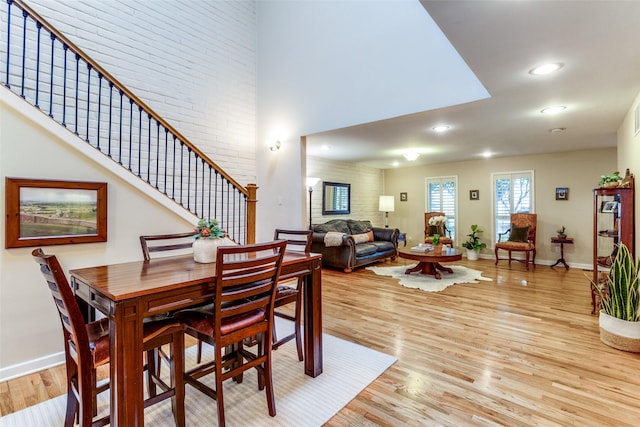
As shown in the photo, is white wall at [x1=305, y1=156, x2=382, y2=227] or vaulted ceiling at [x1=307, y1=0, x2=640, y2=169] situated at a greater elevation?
vaulted ceiling at [x1=307, y1=0, x2=640, y2=169]

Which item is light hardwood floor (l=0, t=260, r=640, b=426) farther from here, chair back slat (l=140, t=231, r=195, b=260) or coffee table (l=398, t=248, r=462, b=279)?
chair back slat (l=140, t=231, r=195, b=260)

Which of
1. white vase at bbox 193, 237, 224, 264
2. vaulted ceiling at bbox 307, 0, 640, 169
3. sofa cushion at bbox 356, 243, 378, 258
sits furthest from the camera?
sofa cushion at bbox 356, 243, 378, 258

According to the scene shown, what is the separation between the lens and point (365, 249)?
6039 mm

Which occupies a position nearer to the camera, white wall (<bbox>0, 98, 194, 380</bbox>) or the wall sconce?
white wall (<bbox>0, 98, 194, 380</bbox>)

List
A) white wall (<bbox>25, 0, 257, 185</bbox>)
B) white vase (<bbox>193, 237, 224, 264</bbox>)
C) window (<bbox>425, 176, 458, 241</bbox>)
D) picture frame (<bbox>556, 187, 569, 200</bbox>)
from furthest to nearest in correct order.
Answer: window (<bbox>425, 176, 458, 241</bbox>) < picture frame (<bbox>556, 187, 569, 200</bbox>) < white wall (<bbox>25, 0, 257, 185</bbox>) < white vase (<bbox>193, 237, 224, 264</bbox>)

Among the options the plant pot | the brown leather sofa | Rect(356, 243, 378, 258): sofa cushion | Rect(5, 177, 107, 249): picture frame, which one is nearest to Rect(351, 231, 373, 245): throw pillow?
the brown leather sofa

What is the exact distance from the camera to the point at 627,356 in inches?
99.7

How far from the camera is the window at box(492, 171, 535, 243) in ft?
21.7

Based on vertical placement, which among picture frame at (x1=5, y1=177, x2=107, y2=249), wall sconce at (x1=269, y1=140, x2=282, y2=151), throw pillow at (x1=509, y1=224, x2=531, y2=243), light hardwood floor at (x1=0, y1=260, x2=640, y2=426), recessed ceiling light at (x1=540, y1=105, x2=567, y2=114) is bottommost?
light hardwood floor at (x1=0, y1=260, x2=640, y2=426)

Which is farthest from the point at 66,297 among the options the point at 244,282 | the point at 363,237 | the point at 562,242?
the point at 562,242

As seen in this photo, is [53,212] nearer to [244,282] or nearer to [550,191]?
[244,282]

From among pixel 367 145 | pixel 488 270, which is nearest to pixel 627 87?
pixel 367 145

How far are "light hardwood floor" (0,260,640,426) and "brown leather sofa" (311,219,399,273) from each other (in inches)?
59.7

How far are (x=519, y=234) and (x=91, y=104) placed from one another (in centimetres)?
748
